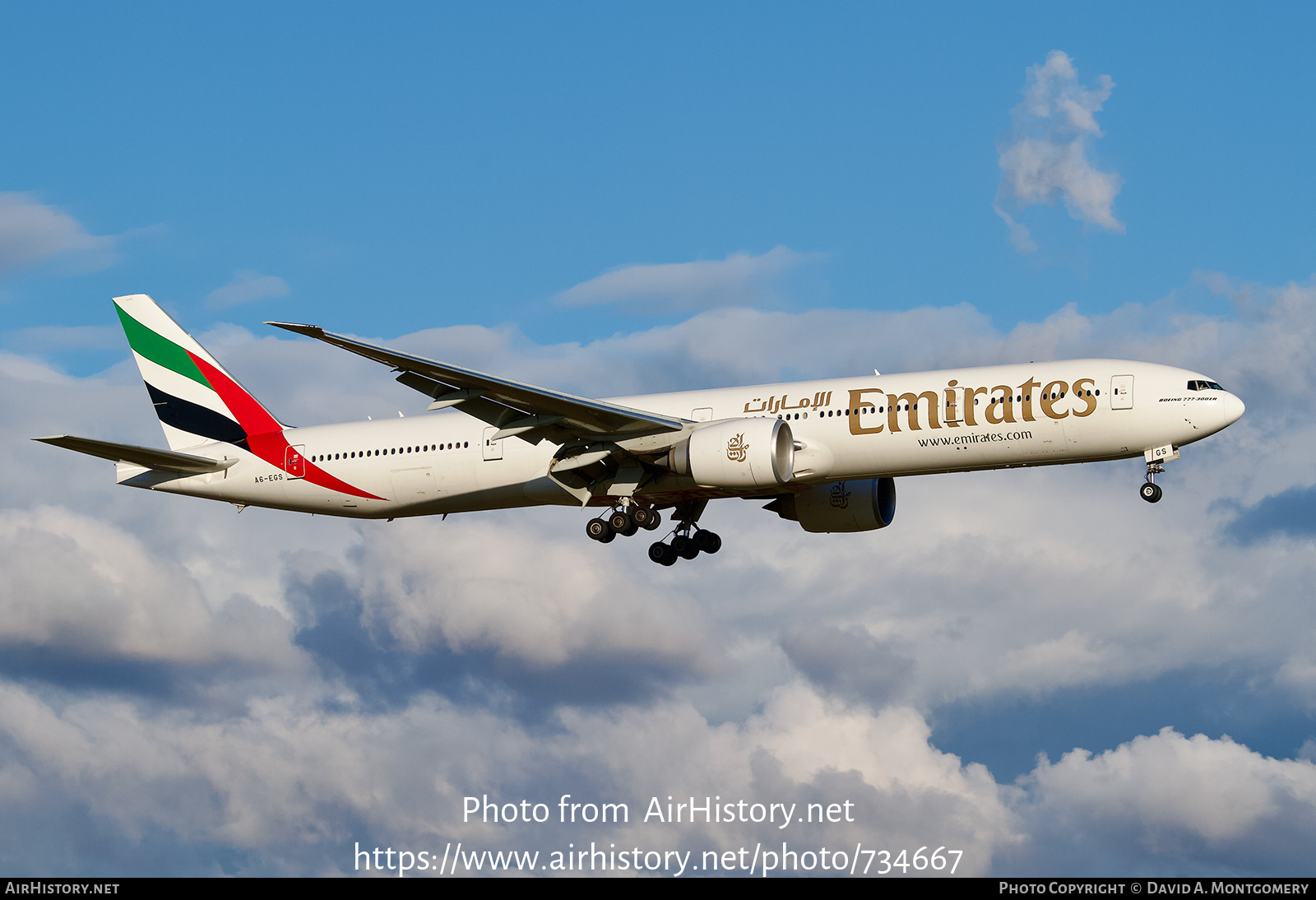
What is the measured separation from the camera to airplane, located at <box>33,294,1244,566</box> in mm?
35531

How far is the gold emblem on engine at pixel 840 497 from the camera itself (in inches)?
1700

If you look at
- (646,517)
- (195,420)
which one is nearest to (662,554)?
(646,517)

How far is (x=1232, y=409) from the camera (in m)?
35.5

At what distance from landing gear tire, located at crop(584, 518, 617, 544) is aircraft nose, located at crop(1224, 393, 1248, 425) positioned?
16.6 m

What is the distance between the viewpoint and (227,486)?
43.1 metres

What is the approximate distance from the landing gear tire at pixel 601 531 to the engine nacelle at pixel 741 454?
4.08 m

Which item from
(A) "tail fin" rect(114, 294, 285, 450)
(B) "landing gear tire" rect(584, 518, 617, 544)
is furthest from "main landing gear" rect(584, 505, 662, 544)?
(A) "tail fin" rect(114, 294, 285, 450)

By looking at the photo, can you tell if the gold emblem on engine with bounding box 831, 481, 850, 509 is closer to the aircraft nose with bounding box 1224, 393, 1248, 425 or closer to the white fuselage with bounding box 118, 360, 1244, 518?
the white fuselage with bounding box 118, 360, 1244, 518
